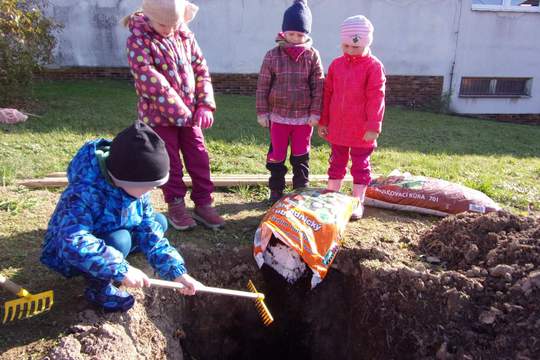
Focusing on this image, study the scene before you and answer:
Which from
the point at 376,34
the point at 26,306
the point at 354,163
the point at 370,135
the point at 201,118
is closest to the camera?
the point at 26,306

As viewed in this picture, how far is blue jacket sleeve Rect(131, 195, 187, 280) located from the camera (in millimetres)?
2447

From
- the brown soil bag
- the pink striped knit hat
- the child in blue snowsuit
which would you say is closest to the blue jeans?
the child in blue snowsuit

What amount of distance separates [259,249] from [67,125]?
4.11m

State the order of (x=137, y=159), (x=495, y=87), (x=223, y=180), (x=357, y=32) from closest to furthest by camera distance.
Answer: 1. (x=137, y=159)
2. (x=357, y=32)
3. (x=223, y=180)
4. (x=495, y=87)

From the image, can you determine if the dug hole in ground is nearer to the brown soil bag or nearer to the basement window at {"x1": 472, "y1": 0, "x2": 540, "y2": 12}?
the brown soil bag

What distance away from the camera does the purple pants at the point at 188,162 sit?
3277 mm

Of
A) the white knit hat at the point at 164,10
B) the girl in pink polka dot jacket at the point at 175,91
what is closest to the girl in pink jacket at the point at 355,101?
the girl in pink polka dot jacket at the point at 175,91

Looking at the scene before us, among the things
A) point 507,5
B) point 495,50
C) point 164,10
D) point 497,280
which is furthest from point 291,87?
point 507,5

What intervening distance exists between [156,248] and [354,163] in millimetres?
1935

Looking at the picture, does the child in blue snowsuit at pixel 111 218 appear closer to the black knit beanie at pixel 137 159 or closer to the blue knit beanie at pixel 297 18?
the black knit beanie at pixel 137 159

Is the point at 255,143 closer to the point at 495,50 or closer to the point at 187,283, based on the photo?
the point at 187,283

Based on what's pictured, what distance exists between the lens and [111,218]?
2.36 m

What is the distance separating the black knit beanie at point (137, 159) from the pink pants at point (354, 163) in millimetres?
2002

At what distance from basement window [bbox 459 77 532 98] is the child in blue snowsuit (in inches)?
380
